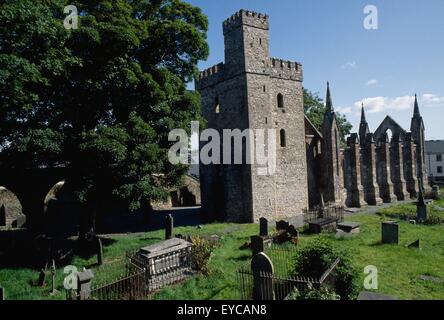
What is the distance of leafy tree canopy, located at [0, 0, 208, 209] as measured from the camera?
13.1 metres

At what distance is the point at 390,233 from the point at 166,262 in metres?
11.3

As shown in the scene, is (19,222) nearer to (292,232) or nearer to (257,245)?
(257,245)

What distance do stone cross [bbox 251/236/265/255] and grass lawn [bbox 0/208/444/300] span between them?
1.79 feet

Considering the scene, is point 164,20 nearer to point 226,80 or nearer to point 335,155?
point 226,80

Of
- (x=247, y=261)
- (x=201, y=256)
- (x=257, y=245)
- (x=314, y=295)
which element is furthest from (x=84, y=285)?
(x=257, y=245)

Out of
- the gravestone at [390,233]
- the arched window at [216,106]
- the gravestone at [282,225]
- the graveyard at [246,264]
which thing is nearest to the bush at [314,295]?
the graveyard at [246,264]

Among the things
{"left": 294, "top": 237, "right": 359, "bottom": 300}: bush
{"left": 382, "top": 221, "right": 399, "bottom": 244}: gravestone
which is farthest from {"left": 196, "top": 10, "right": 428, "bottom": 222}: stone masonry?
{"left": 294, "top": 237, "right": 359, "bottom": 300}: bush

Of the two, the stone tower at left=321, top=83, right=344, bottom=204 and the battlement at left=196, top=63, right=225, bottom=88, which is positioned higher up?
the battlement at left=196, top=63, right=225, bottom=88

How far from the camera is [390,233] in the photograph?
16281mm

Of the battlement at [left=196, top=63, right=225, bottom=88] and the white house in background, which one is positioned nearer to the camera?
the battlement at [left=196, top=63, right=225, bottom=88]

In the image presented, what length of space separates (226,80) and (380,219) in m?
15.1

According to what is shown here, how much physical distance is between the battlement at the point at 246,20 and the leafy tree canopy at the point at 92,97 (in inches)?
250

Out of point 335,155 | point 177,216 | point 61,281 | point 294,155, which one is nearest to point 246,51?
point 294,155

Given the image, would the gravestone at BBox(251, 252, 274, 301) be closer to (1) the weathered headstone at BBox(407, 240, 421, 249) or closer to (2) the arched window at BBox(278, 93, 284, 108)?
(1) the weathered headstone at BBox(407, 240, 421, 249)
